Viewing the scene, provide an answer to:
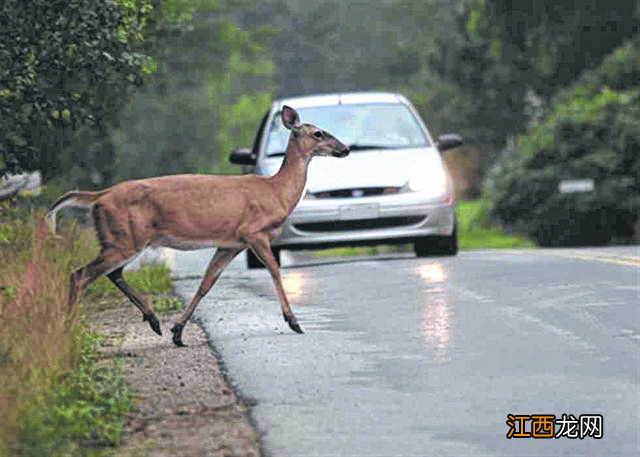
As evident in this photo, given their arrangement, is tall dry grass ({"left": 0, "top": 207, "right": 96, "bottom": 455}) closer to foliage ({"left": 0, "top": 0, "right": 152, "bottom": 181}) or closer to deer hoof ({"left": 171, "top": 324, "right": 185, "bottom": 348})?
deer hoof ({"left": 171, "top": 324, "right": 185, "bottom": 348})

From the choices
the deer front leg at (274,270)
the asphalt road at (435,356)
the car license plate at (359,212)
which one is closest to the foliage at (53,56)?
the asphalt road at (435,356)

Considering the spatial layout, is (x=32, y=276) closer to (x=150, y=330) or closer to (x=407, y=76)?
(x=150, y=330)

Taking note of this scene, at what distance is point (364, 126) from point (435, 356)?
8727 mm

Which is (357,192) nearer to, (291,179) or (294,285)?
(294,285)

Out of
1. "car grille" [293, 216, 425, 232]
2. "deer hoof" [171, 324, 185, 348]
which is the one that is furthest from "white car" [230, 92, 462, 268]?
"deer hoof" [171, 324, 185, 348]

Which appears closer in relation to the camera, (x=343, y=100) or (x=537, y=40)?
(x=343, y=100)

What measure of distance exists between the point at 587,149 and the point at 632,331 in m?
22.2

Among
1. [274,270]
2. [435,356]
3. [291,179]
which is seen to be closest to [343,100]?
[291,179]

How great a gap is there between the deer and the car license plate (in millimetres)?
5499

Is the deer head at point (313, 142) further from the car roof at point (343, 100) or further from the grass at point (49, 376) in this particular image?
the car roof at point (343, 100)

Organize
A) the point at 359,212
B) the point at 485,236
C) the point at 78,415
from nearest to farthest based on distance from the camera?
the point at 78,415 → the point at 359,212 → the point at 485,236

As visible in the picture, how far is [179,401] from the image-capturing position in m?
8.70

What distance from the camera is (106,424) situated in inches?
311

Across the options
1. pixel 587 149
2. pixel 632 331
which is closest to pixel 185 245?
pixel 632 331
